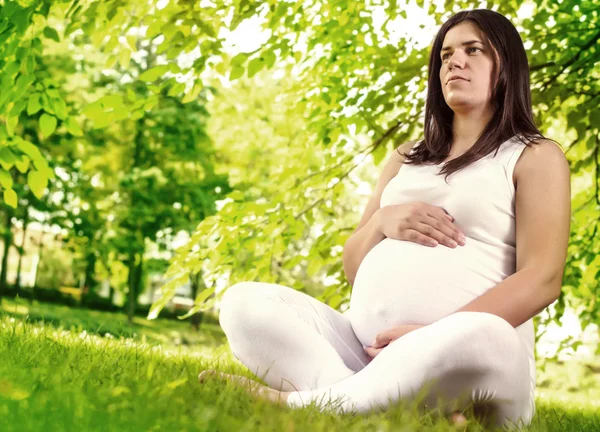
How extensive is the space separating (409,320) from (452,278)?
0.23 meters

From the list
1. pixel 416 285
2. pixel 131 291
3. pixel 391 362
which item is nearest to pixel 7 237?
pixel 131 291

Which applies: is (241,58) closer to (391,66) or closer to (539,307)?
(391,66)

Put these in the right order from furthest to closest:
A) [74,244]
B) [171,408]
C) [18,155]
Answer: [74,244] → [18,155] → [171,408]

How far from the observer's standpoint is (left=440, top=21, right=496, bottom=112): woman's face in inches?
117

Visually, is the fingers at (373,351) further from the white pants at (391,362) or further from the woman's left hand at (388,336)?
the white pants at (391,362)

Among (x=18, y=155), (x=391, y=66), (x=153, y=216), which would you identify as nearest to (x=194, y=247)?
(x=18, y=155)

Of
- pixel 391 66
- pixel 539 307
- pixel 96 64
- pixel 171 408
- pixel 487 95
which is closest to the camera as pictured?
pixel 171 408

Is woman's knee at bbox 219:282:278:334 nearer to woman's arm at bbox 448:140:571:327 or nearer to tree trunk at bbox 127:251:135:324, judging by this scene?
woman's arm at bbox 448:140:571:327

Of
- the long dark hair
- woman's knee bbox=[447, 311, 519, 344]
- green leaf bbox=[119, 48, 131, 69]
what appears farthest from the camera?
green leaf bbox=[119, 48, 131, 69]

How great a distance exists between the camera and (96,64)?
2173 centimetres

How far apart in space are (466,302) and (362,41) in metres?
3.54

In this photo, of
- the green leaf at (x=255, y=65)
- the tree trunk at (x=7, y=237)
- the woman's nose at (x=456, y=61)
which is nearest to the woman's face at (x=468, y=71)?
the woman's nose at (x=456, y=61)

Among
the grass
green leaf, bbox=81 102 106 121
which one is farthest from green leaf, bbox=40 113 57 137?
the grass

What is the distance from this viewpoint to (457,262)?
268 cm
